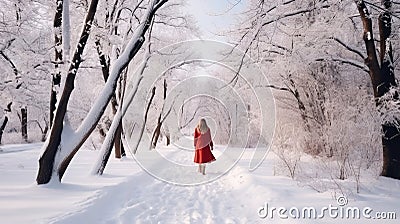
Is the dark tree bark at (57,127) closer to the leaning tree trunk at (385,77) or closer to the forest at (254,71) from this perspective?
the forest at (254,71)

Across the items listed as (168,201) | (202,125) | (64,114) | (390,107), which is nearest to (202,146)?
(202,125)

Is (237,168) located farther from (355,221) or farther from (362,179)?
(355,221)

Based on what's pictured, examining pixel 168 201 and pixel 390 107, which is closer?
pixel 168 201

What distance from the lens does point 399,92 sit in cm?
778

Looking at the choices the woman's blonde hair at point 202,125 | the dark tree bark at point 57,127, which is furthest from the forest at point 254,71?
the woman's blonde hair at point 202,125

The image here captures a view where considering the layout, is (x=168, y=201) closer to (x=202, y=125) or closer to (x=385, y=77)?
(x=202, y=125)

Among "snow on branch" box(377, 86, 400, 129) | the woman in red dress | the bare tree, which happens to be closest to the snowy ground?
the bare tree

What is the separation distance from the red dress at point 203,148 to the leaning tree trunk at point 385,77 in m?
4.93

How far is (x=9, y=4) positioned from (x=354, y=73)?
592 inches
